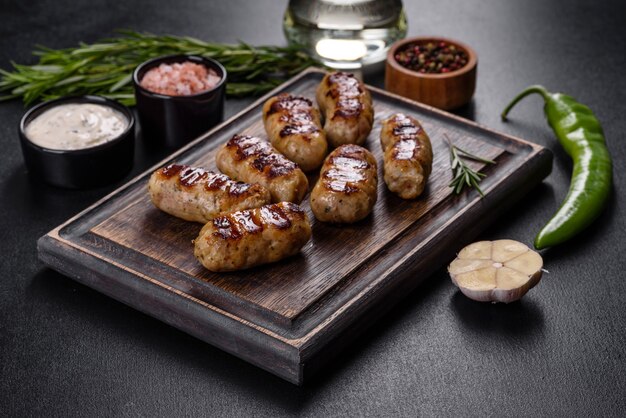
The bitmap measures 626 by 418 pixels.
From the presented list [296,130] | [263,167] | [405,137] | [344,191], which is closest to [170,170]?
[263,167]

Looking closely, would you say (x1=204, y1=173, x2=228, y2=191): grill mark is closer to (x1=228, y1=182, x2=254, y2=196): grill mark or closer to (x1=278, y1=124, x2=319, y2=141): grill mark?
(x1=228, y1=182, x2=254, y2=196): grill mark

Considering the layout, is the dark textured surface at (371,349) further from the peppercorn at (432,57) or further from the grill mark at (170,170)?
the peppercorn at (432,57)

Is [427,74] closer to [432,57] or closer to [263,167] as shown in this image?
[432,57]

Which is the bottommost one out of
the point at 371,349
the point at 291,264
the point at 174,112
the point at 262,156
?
the point at 371,349

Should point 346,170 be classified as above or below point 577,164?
above

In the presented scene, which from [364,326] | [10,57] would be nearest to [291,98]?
[364,326]

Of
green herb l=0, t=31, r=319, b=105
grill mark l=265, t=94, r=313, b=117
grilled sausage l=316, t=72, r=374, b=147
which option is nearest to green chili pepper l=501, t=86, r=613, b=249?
grilled sausage l=316, t=72, r=374, b=147
